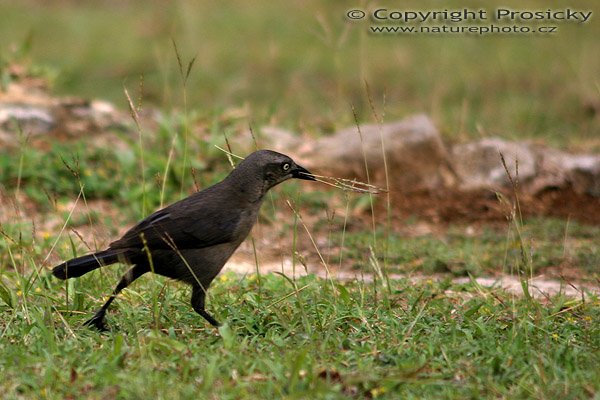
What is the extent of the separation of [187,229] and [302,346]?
890 millimetres

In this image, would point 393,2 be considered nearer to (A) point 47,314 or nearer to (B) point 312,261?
(B) point 312,261

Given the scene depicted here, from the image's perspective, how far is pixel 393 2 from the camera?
16.0 meters

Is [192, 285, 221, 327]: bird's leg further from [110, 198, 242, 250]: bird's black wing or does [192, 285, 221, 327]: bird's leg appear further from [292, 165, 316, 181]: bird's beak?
[292, 165, 316, 181]: bird's beak

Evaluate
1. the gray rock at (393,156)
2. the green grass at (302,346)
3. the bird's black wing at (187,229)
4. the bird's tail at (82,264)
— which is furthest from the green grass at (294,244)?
the gray rock at (393,156)

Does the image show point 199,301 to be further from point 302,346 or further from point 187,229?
point 302,346

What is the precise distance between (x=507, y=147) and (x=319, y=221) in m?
2.02

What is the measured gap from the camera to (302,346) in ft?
15.3

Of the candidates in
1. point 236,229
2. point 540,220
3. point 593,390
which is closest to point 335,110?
point 540,220

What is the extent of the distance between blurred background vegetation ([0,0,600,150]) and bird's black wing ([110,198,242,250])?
455 cm

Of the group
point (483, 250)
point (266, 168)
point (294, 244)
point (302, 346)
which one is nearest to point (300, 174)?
point (266, 168)

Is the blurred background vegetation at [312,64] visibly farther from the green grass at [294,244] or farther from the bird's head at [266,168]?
the bird's head at [266,168]

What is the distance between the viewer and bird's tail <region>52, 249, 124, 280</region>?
16.0 ft

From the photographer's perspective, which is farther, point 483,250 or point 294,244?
A: point 483,250

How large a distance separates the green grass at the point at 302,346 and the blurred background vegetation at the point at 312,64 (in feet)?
14.6
